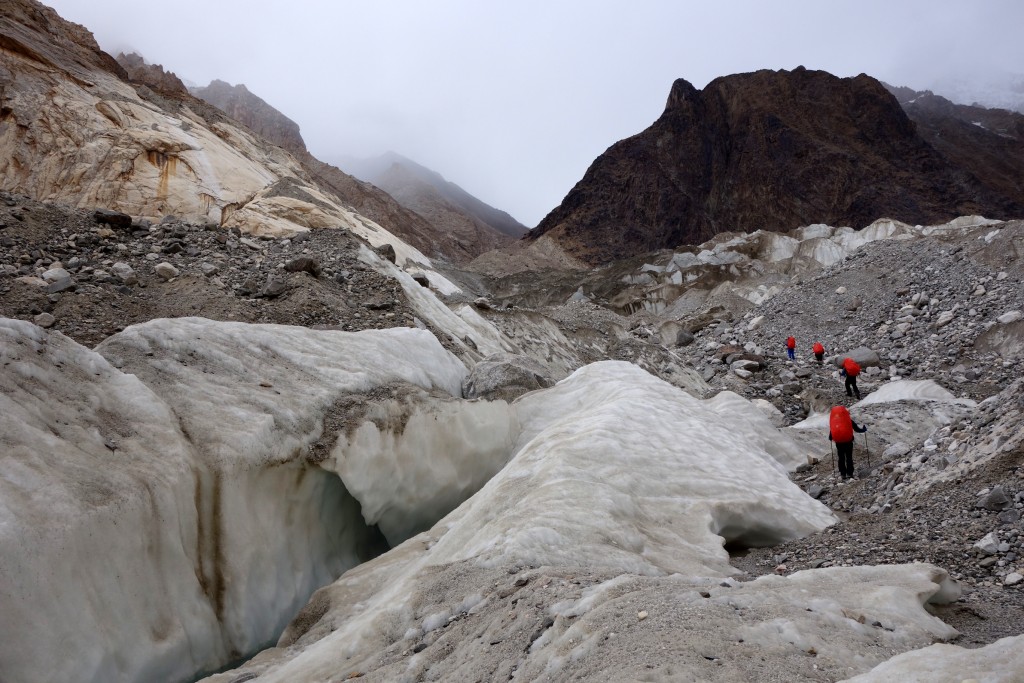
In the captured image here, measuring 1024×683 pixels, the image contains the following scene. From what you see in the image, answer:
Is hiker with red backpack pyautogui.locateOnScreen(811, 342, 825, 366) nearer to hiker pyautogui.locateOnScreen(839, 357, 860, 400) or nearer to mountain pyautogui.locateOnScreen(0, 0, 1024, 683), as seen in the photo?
hiker pyautogui.locateOnScreen(839, 357, 860, 400)

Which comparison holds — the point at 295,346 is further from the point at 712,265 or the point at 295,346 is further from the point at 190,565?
the point at 712,265

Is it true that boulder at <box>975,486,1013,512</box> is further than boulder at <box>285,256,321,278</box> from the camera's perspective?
No

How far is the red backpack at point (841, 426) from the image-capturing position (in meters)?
7.17

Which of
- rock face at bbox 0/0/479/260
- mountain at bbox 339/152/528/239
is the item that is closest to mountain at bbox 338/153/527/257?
mountain at bbox 339/152/528/239

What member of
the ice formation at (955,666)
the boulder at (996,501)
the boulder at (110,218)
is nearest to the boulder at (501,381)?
the boulder at (996,501)

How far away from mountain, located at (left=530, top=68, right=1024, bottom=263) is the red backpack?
61345 mm

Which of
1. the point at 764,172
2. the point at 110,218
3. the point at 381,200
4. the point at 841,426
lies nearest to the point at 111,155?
the point at 110,218

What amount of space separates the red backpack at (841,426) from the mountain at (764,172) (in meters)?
61.3

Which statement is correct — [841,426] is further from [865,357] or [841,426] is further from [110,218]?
[865,357]

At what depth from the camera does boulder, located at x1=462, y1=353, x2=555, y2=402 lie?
8.26 m

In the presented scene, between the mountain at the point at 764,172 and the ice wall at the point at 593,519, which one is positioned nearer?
the ice wall at the point at 593,519

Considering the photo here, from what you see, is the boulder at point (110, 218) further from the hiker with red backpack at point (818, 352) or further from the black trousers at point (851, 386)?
the hiker with red backpack at point (818, 352)

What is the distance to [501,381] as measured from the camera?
27.7 ft

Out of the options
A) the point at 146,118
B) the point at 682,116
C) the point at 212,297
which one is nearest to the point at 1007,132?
the point at 682,116
